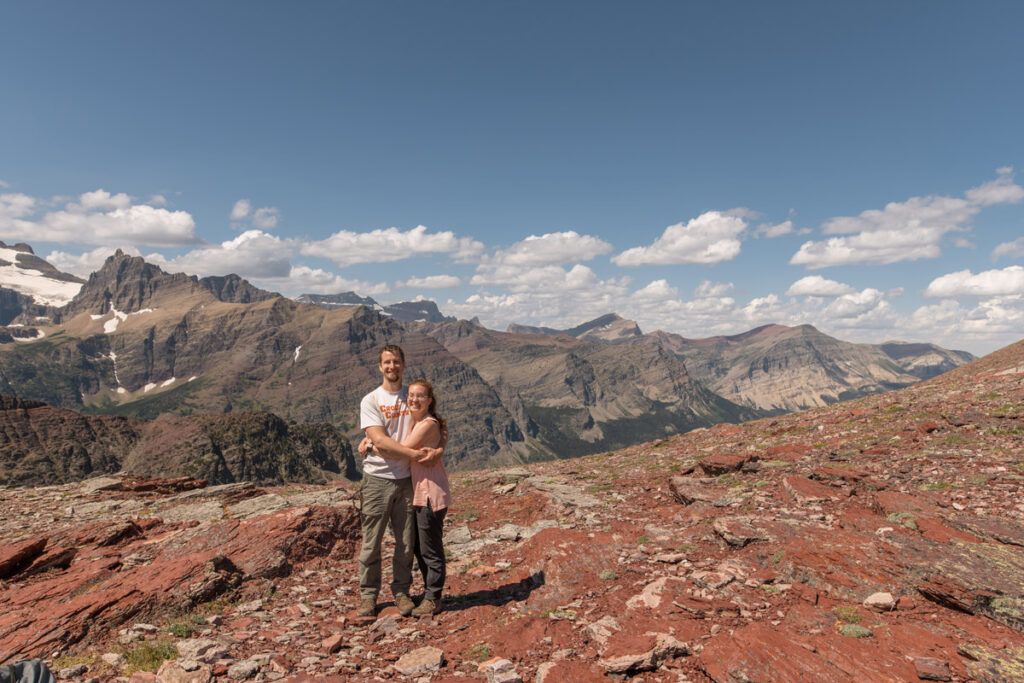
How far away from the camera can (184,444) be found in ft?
601

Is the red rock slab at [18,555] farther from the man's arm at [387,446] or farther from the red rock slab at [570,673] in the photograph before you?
the red rock slab at [570,673]

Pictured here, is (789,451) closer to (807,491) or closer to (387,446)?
(807,491)

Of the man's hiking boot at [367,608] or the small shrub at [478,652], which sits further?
the man's hiking boot at [367,608]

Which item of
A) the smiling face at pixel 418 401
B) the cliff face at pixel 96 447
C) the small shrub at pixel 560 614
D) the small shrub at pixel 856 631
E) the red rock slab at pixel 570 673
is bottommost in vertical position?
the cliff face at pixel 96 447

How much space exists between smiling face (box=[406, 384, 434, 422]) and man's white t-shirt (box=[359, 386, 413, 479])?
16cm

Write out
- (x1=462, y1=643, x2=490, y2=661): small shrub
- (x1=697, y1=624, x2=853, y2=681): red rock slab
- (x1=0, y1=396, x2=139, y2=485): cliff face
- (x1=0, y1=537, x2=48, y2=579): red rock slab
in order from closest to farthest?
(x1=697, y1=624, x2=853, y2=681): red rock slab, (x1=462, y1=643, x2=490, y2=661): small shrub, (x1=0, y1=537, x2=48, y2=579): red rock slab, (x1=0, y1=396, x2=139, y2=485): cliff face

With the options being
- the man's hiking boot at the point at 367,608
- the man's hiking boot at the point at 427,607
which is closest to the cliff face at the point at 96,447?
the man's hiking boot at the point at 367,608

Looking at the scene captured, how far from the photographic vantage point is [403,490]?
9.59m

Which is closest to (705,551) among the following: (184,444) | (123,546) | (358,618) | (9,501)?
(358,618)

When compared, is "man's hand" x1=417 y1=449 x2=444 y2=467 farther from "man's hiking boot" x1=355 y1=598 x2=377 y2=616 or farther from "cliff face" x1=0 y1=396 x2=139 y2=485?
"cliff face" x1=0 y1=396 x2=139 y2=485

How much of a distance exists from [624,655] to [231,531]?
11065 mm

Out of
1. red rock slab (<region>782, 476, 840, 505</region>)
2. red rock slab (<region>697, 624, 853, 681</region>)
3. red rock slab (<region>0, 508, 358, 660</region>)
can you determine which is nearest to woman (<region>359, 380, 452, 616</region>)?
red rock slab (<region>0, 508, 358, 660</region>)

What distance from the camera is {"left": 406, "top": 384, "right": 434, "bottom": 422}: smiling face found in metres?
9.42

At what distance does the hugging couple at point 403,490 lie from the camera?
9320mm
